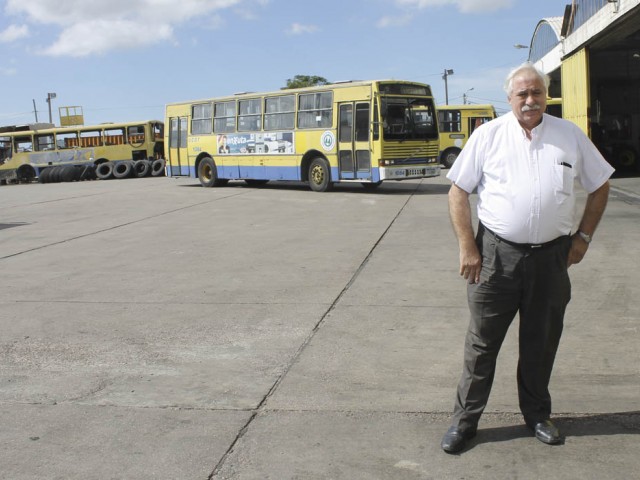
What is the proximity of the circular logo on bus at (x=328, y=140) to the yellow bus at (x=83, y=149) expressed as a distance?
19356 millimetres

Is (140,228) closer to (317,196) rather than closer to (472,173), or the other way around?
(317,196)

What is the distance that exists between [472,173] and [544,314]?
0.79 meters

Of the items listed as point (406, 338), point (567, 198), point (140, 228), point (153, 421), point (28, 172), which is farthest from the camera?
point (28, 172)

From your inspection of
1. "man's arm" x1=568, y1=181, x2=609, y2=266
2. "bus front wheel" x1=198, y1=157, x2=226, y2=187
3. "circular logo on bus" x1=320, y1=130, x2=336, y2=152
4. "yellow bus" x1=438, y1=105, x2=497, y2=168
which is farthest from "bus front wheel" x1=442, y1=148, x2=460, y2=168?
"man's arm" x1=568, y1=181, x2=609, y2=266

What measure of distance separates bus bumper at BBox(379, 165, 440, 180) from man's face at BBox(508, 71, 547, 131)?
51.5 feet

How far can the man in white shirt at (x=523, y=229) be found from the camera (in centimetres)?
354

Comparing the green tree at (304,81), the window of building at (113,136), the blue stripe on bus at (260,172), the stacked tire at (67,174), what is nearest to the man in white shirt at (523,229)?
the blue stripe on bus at (260,172)

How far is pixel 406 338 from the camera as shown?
5.77 m

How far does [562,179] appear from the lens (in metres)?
3.53

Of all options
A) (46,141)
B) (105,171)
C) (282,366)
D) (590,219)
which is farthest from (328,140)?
(46,141)

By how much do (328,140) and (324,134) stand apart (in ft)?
0.82

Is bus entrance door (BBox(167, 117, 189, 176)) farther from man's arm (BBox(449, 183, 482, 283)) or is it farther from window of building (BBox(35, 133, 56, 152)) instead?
man's arm (BBox(449, 183, 482, 283))

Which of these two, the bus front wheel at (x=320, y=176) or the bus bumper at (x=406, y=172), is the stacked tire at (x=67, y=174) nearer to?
the bus front wheel at (x=320, y=176)

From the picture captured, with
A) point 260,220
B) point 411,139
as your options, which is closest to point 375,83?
point 411,139
